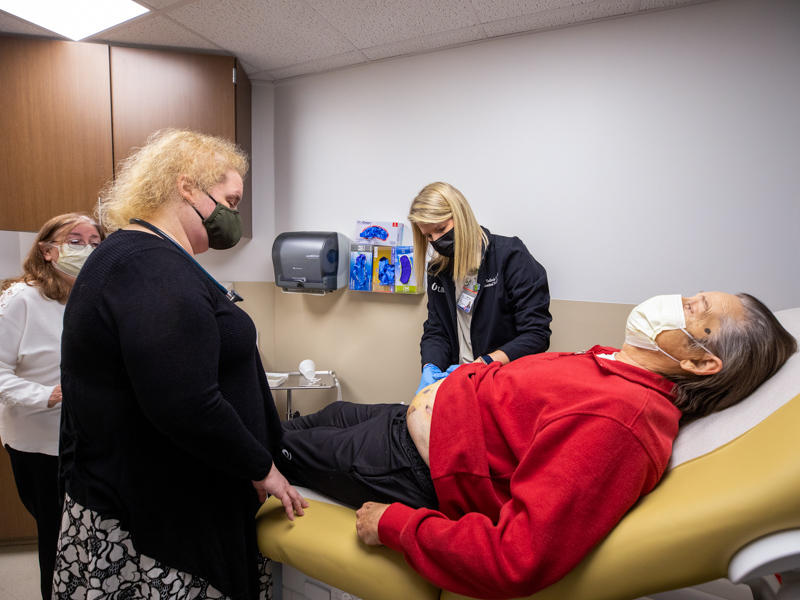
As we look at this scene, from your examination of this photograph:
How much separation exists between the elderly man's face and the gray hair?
0.04ft

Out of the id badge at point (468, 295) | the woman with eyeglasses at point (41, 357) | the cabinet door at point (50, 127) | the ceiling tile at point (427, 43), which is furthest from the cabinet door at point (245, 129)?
the id badge at point (468, 295)

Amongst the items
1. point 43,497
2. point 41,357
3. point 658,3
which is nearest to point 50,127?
point 41,357

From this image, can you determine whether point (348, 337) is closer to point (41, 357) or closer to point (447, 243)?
point (447, 243)

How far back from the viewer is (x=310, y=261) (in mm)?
2217

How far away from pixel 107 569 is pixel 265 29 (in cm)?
208

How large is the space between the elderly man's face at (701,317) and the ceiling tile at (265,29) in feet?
5.92

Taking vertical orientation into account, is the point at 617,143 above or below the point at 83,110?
below

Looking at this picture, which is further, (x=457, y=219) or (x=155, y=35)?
(x=155, y=35)

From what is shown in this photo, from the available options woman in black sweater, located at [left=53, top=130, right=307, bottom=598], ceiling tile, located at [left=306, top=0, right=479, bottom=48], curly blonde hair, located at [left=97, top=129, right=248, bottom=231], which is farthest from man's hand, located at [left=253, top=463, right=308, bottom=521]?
ceiling tile, located at [left=306, top=0, right=479, bottom=48]

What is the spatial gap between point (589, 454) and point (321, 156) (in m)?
2.19

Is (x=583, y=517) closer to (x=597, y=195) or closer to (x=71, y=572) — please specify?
(x=71, y=572)

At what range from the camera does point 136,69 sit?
2047 mm

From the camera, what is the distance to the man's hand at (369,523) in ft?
3.04

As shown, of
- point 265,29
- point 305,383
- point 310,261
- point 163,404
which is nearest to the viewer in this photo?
point 163,404
